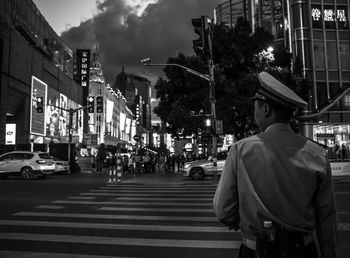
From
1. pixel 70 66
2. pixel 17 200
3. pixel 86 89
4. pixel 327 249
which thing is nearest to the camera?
pixel 327 249

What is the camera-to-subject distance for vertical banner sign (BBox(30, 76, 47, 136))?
50.5 metres

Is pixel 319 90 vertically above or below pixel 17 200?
above

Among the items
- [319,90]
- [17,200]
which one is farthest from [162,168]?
[17,200]

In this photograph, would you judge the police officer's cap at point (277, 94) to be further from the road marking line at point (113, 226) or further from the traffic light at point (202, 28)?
the traffic light at point (202, 28)

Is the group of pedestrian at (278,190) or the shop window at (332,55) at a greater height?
the shop window at (332,55)

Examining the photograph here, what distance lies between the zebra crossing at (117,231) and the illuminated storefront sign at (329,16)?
33253 millimetres

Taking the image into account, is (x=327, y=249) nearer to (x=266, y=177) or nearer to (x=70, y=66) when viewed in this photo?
(x=266, y=177)

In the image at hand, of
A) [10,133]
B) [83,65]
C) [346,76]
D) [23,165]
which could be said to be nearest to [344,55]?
[346,76]

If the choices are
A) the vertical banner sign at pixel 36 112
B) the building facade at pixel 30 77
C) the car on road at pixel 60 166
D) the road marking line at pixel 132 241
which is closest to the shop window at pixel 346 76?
the car on road at pixel 60 166

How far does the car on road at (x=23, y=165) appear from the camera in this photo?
25062 mm

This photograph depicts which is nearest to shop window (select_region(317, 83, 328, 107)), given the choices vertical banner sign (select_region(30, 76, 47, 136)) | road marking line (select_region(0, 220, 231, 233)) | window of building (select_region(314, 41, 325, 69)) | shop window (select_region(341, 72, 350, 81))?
window of building (select_region(314, 41, 325, 69))

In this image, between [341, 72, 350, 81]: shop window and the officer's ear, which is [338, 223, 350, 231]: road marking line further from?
[341, 72, 350, 81]: shop window

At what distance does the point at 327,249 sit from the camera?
2.32 m

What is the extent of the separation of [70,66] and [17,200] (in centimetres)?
6137
